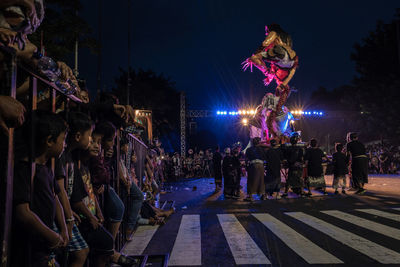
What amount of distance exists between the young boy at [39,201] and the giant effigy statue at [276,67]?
49.4 ft

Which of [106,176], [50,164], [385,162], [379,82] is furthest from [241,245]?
[379,82]

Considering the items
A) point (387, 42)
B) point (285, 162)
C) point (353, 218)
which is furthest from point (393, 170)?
point (353, 218)

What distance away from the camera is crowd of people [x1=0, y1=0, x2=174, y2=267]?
189 centimetres

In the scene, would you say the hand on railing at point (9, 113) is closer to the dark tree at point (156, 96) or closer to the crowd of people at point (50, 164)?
the crowd of people at point (50, 164)

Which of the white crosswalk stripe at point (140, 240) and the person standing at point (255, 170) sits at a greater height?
the person standing at point (255, 170)

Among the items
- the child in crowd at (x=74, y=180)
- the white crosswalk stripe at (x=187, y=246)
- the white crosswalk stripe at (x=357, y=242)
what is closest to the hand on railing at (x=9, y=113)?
the child in crowd at (x=74, y=180)

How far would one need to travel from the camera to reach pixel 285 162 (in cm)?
1201

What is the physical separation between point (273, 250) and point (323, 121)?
5183cm

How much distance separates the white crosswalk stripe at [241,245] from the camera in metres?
4.08

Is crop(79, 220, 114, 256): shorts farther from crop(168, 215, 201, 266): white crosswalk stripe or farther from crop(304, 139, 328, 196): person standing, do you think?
crop(304, 139, 328, 196): person standing

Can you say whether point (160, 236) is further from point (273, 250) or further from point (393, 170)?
point (393, 170)

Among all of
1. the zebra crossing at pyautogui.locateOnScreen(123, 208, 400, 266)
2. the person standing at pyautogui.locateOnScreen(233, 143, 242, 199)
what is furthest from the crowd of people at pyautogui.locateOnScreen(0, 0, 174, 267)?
the person standing at pyautogui.locateOnScreen(233, 143, 242, 199)

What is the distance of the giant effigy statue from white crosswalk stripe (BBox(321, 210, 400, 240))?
913 cm

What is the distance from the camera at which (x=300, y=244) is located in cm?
482
